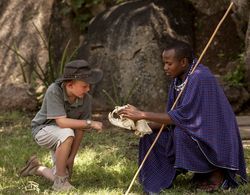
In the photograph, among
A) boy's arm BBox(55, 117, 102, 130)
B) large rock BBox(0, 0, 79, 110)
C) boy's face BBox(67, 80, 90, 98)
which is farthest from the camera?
large rock BBox(0, 0, 79, 110)

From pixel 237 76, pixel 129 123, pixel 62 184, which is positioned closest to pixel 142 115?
pixel 129 123

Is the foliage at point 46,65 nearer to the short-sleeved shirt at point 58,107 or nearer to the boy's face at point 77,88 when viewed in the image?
the short-sleeved shirt at point 58,107

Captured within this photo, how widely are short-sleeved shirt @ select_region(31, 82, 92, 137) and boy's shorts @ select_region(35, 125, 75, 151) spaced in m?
0.07

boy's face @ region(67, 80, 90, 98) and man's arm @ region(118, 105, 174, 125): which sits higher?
boy's face @ region(67, 80, 90, 98)

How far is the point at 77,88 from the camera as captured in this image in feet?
17.3

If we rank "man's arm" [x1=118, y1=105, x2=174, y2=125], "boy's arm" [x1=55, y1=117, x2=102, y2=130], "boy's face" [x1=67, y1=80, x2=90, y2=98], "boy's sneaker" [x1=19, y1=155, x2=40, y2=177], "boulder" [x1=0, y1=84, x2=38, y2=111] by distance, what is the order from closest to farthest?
"man's arm" [x1=118, y1=105, x2=174, y2=125] < "boy's arm" [x1=55, y1=117, x2=102, y2=130] < "boy's face" [x1=67, y1=80, x2=90, y2=98] < "boy's sneaker" [x1=19, y1=155, x2=40, y2=177] < "boulder" [x1=0, y1=84, x2=38, y2=111]

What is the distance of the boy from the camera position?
5199 mm

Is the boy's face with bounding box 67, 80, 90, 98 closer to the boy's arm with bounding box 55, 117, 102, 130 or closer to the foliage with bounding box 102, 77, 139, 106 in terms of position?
the boy's arm with bounding box 55, 117, 102, 130

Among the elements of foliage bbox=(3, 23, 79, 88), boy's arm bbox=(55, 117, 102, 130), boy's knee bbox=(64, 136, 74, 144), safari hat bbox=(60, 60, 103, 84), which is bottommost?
foliage bbox=(3, 23, 79, 88)

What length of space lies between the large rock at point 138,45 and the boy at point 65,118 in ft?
12.0

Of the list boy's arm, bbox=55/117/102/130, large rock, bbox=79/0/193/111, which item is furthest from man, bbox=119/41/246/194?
large rock, bbox=79/0/193/111

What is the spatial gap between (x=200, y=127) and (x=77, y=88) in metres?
1.08

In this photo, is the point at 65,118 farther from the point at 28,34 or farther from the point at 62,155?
the point at 28,34

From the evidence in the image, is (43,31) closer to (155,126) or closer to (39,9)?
(39,9)
